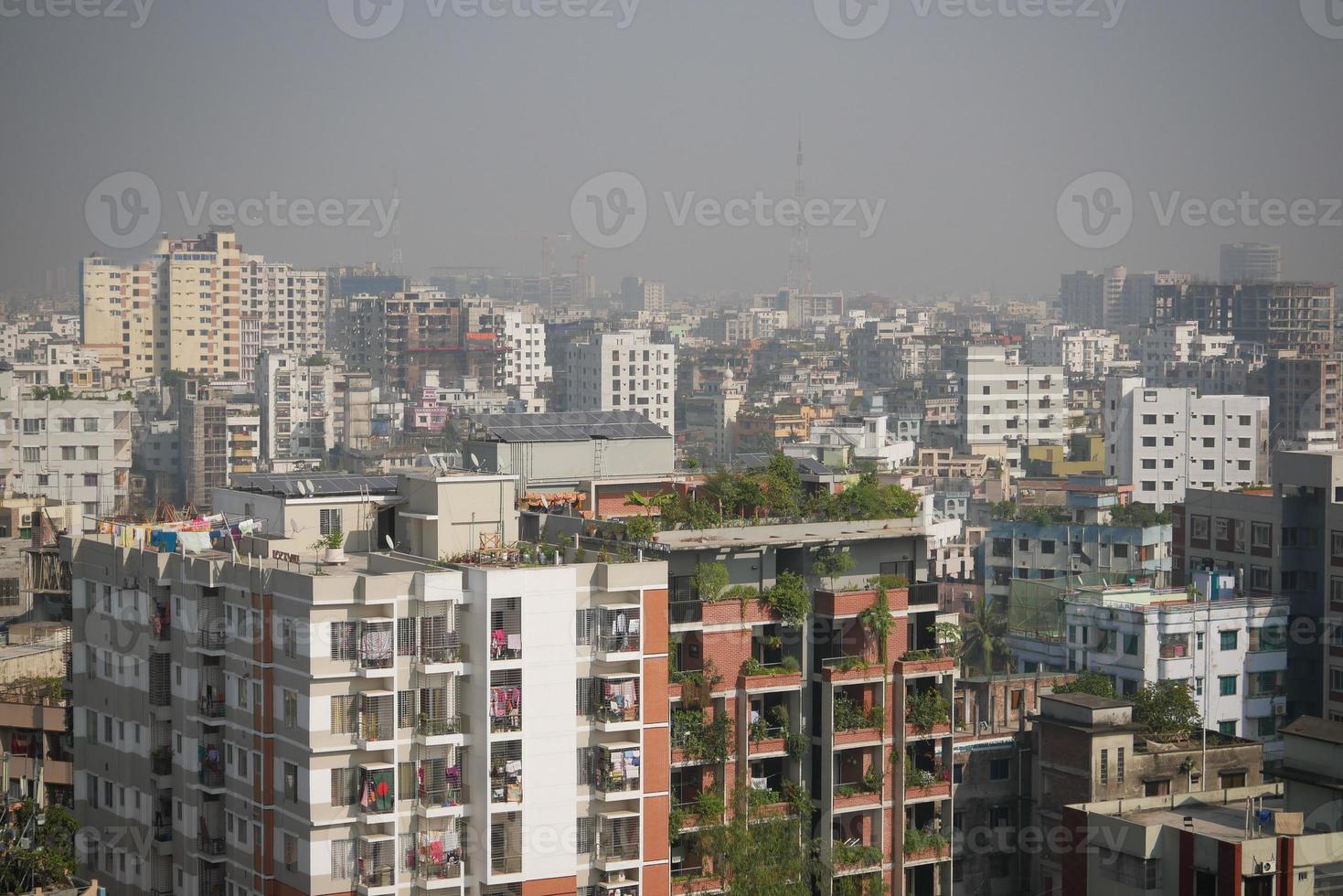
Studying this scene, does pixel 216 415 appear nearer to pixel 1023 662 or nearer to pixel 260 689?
pixel 1023 662

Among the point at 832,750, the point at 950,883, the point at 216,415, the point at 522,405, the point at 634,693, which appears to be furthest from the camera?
the point at 522,405

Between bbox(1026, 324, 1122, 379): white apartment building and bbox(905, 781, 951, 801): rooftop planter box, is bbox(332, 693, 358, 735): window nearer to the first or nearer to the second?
bbox(905, 781, 951, 801): rooftop planter box

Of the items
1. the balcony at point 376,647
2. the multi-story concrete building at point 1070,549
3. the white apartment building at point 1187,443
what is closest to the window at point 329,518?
the balcony at point 376,647

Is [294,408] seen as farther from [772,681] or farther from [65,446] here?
[772,681]

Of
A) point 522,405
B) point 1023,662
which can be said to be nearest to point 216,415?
point 522,405

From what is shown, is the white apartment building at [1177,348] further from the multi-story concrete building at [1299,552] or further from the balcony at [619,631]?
the balcony at [619,631]

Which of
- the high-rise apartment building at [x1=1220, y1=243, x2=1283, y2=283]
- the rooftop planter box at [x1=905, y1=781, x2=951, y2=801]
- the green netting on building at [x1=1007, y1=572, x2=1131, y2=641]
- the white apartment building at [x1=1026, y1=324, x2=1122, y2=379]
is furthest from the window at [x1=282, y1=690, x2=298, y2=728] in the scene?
the high-rise apartment building at [x1=1220, y1=243, x2=1283, y2=283]

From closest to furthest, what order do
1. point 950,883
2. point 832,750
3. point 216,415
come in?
1. point 832,750
2. point 950,883
3. point 216,415

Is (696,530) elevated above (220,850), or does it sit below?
above
